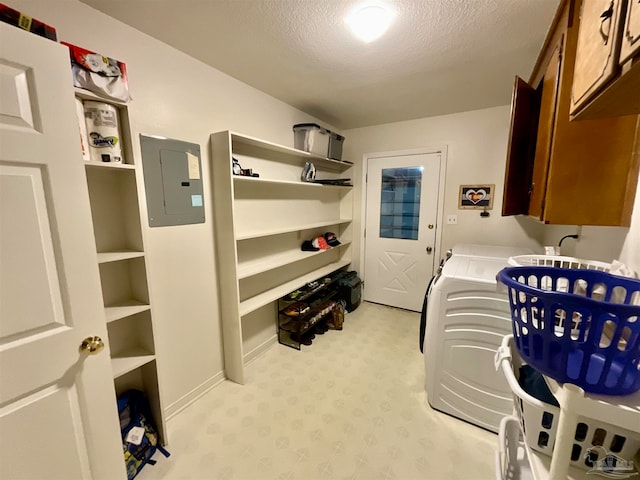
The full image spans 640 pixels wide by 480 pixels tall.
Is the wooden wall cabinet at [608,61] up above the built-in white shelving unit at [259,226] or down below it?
above

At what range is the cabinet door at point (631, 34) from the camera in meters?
0.53

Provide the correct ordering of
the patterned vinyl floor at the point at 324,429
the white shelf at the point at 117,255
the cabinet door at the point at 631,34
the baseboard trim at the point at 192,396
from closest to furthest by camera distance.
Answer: the cabinet door at the point at 631,34 < the white shelf at the point at 117,255 < the patterned vinyl floor at the point at 324,429 < the baseboard trim at the point at 192,396

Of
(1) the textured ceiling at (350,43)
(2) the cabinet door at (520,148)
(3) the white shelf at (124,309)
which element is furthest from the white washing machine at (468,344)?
(3) the white shelf at (124,309)

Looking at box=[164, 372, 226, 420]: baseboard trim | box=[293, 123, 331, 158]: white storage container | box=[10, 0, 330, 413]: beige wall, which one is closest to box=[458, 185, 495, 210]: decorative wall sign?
box=[293, 123, 331, 158]: white storage container

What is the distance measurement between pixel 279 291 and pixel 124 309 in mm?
1375

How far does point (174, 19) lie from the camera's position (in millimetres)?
1448

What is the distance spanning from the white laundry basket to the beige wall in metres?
1.74

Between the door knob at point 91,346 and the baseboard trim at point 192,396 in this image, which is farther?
the baseboard trim at point 192,396

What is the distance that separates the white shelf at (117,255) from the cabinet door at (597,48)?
1.88 meters

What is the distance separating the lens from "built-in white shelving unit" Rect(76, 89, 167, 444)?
1.38 metres

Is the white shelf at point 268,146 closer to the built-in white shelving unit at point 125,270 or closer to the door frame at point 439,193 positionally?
the door frame at point 439,193

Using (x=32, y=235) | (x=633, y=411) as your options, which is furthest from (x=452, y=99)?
(x=32, y=235)

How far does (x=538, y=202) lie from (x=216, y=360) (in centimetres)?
248

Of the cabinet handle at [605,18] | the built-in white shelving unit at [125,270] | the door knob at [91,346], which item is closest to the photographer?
the cabinet handle at [605,18]
